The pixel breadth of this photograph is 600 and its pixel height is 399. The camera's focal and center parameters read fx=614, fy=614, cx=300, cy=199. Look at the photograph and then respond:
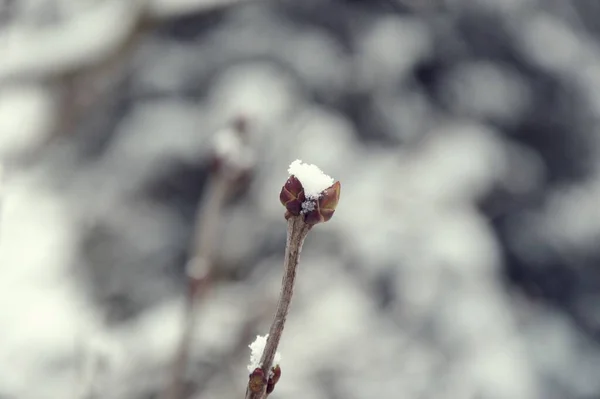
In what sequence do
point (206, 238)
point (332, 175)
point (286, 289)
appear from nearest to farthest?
point (286, 289)
point (206, 238)
point (332, 175)

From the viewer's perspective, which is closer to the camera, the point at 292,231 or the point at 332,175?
the point at 292,231

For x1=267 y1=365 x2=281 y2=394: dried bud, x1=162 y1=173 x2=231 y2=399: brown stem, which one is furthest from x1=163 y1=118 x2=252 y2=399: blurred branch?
x1=267 y1=365 x2=281 y2=394: dried bud

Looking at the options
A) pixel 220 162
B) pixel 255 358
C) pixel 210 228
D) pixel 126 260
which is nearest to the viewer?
pixel 255 358

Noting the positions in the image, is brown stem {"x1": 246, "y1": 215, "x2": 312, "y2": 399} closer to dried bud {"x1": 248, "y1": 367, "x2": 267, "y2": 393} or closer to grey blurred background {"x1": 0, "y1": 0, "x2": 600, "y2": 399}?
dried bud {"x1": 248, "y1": 367, "x2": 267, "y2": 393}

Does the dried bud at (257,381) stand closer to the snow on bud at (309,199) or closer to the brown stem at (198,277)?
the snow on bud at (309,199)

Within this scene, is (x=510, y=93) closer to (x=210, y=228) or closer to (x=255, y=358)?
(x=210, y=228)

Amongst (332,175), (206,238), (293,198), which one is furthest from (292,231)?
(332,175)

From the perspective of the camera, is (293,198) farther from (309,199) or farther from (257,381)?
(257,381)

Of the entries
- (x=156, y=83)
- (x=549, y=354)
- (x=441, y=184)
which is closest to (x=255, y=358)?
(x=549, y=354)
